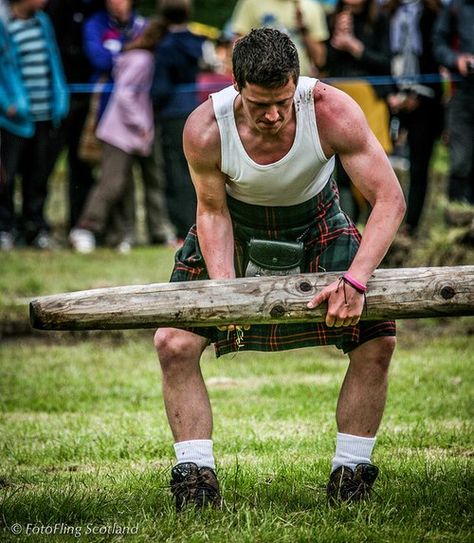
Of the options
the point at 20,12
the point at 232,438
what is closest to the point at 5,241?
the point at 20,12

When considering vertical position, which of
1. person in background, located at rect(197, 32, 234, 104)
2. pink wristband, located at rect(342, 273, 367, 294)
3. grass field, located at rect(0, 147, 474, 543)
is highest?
pink wristband, located at rect(342, 273, 367, 294)

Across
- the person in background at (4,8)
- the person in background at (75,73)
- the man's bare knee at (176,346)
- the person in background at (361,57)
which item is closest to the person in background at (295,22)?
the person in background at (361,57)

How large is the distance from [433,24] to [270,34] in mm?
7065

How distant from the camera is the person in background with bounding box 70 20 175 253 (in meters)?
10.7

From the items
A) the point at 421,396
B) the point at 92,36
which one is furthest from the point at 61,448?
the point at 92,36

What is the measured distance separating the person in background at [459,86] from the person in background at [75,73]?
312 cm

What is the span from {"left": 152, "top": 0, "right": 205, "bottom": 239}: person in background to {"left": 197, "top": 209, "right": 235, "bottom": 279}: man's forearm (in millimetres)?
6962

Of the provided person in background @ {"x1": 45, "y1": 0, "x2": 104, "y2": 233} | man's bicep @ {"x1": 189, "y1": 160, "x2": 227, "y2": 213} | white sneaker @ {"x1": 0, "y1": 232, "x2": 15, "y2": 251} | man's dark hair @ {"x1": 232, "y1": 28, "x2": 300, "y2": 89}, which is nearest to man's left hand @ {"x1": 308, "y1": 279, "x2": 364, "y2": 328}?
man's bicep @ {"x1": 189, "y1": 160, "x2": 227, "y2": 213}

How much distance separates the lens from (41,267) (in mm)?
9562

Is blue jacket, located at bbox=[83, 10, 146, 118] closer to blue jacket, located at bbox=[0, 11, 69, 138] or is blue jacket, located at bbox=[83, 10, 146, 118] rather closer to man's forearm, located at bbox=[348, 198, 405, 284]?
blue jacket, located at bbox=[0, 11, 69, 138]

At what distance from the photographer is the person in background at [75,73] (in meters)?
10.9

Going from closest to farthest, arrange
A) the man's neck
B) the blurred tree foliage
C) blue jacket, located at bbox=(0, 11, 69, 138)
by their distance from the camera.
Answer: blue jacket, located at bbox=(0, 11, 69, 138) < the man's neck < the blurred tree foliage

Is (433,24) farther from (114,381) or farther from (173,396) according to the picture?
(173,396)

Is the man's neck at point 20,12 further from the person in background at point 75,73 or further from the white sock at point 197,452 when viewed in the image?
the white sock at point 197,452
